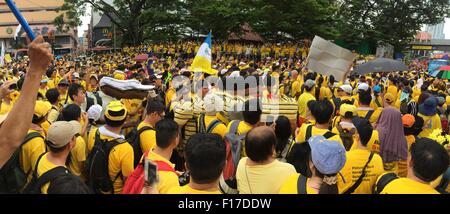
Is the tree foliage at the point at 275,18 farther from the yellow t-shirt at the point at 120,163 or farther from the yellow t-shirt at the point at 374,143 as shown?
the yellow t-shirt at the point at 120,163

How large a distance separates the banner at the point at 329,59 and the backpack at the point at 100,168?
5813mm

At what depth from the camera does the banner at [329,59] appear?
8141 millimetres

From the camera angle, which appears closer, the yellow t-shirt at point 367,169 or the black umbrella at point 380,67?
the yellow t-shirt at point 367,169

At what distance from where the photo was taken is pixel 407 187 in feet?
8.30

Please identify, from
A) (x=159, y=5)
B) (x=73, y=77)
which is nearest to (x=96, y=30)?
(x=159, y=5)

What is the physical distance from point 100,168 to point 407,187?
2631mm

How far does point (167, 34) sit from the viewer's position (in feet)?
107

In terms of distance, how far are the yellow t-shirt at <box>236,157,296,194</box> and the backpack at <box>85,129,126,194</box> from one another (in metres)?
1.36

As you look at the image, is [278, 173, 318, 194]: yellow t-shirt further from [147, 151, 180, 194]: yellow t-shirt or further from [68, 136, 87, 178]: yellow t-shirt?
[68, 136, 87, 178]: yellow t-shirt

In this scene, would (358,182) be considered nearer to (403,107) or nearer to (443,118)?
(443,118)

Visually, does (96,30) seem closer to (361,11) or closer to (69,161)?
(361,11)

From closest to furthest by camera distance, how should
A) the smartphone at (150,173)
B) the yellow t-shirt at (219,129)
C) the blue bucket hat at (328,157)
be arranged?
1. the smartphone at (150,173)
2. the blue bucket hat at (328,157)
3. the yellow t-shirt at (219,129)

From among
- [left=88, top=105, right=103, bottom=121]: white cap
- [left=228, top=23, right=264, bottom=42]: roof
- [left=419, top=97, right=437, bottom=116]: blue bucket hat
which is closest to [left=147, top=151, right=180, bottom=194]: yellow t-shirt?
[left=88, top=105, right=103, bottom=121]: white cap

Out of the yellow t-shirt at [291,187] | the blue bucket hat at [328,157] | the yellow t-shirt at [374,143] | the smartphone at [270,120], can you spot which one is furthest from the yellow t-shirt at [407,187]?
the smartphone at [270,120]
